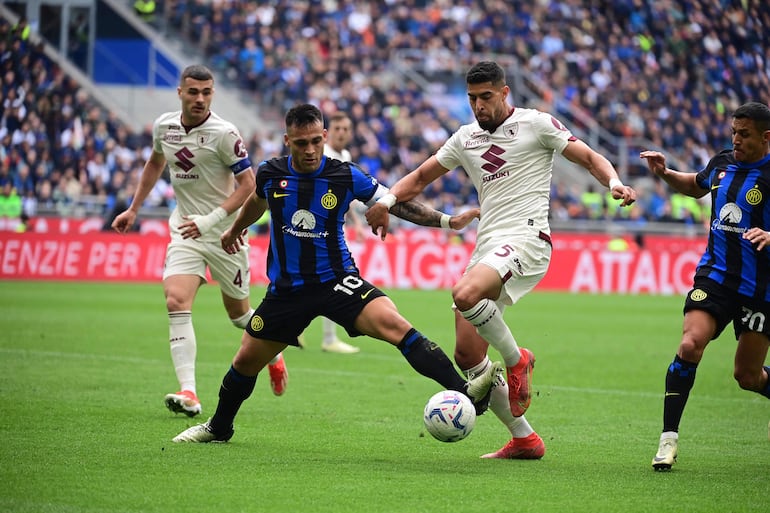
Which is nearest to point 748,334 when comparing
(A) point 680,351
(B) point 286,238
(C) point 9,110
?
(A) point 680,351

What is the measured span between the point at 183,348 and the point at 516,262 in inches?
130

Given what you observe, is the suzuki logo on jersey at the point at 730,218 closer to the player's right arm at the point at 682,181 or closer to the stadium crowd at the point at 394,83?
the player's right arm at the point at 682,181

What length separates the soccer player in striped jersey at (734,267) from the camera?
7.50 metres

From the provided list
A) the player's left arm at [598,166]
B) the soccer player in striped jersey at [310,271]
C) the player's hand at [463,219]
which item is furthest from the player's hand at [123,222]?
the player's left arm at [598,166]

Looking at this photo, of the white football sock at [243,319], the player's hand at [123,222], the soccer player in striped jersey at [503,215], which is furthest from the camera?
the white football sock at [243,319]

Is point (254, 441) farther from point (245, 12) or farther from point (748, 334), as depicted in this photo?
point (245, 12)

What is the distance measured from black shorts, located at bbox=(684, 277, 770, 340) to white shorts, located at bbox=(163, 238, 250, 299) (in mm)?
4164

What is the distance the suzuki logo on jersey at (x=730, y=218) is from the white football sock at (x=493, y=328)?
1630 millimetres

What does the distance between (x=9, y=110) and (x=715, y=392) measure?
1999cm

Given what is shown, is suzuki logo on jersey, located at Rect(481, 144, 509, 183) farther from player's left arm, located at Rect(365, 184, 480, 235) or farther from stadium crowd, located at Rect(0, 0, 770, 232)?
stadium crowd, located at Rect(0, 0, 770, 232)

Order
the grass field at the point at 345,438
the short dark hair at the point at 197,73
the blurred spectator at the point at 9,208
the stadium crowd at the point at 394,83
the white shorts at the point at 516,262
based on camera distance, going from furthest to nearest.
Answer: the stadium crowd at the point at 394,83, the blurred spectator at the point at 9,208, the short dark hair at the point at 197,73, the white shorts at the point at 516,262, the grass field at the point at 345,438

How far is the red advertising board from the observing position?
25312mm

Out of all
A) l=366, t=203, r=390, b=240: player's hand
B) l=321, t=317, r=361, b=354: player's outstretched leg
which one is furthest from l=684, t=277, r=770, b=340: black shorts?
l=321, t=317, r=361, b=354: player's outstretched leg

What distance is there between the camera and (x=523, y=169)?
26.3 feet
